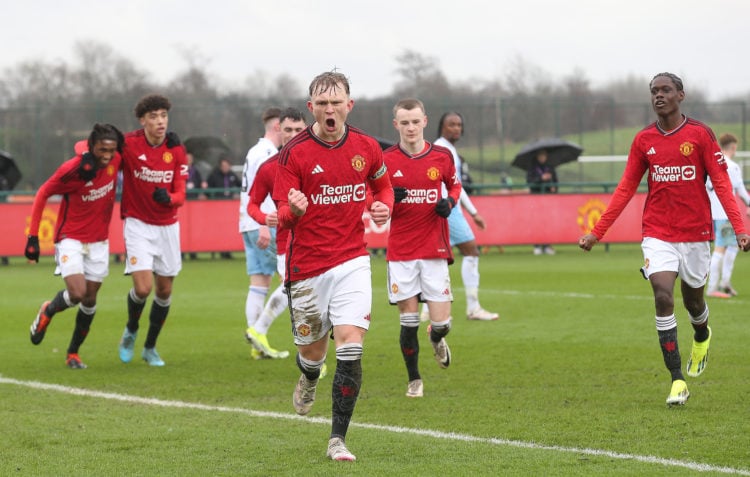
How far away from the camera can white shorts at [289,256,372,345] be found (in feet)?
22.2

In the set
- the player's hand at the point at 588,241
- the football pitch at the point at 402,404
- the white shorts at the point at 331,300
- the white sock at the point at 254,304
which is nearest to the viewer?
the football pitch at the point at 402,404

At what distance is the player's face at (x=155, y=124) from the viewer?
10.4m

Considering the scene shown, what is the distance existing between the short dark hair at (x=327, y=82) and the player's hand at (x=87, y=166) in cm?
412

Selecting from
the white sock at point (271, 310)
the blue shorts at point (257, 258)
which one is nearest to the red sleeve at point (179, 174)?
the blue shorts at point (257, 258)

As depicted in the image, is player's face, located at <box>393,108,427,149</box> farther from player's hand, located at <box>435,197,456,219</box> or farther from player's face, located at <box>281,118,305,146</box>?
player's face, located at <box>281,118,305,146</box>

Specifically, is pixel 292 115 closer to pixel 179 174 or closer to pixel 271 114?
pixel 271 114

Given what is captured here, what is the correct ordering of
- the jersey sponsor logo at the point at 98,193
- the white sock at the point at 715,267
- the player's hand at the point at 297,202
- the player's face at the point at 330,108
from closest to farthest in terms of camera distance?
the player's hand at the point at 297,202, the player's face at the point at 330,108, the jersey sponsor logo at the point at 98,193, the white sock at the point at 715,267

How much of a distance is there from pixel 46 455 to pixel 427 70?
48309mm

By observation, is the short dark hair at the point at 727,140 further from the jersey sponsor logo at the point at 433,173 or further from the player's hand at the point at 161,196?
the player's hand at the point at 161,196

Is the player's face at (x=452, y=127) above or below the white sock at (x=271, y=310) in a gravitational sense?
above

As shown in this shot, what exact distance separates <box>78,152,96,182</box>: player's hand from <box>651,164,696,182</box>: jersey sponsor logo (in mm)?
4868

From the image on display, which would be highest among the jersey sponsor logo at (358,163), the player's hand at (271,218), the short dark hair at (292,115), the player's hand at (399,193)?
the short dark hair at (292,115)

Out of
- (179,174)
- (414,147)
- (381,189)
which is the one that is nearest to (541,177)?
(179,174)

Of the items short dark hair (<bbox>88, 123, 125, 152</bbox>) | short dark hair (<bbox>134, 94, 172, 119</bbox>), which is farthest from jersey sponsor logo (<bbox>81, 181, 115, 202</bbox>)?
short dark hair (<bbox>134, 94, 172, 119</bbox>)
